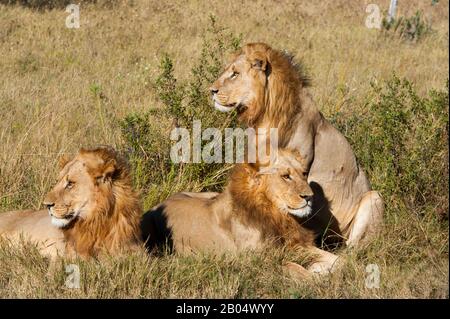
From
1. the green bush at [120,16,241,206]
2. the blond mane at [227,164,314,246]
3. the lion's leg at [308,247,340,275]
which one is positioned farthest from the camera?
the green bush at [120,16,241,206]

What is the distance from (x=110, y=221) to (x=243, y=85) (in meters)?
1.59

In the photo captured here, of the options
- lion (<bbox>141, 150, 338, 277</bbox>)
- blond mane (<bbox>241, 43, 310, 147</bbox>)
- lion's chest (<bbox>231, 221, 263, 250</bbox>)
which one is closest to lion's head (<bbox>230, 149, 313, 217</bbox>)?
lion (<bbox>141, 150, 338, 277</bbox>)

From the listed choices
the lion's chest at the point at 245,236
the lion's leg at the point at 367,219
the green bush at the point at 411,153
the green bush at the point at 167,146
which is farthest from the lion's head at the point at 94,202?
the green bush at the point at 411,153

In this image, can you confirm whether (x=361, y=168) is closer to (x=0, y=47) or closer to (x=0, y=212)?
(x=0, y=212)

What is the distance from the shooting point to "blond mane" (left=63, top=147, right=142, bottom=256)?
5.31 metres

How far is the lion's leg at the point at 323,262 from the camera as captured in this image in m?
5.69

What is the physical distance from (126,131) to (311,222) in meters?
1.95

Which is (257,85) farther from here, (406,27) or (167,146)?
(406,27)

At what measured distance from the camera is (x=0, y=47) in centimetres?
1122

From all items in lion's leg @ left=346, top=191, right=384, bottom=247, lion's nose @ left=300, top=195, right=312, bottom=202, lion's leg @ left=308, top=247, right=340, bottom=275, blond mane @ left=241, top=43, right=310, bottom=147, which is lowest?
lion's leg @ left=308, top=247, right=340, bottom=275

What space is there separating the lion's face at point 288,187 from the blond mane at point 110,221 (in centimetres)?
95

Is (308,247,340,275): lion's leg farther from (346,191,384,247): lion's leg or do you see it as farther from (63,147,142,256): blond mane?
(63,147,142,256): blond mane

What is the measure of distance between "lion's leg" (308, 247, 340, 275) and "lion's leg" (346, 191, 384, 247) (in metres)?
0.36
